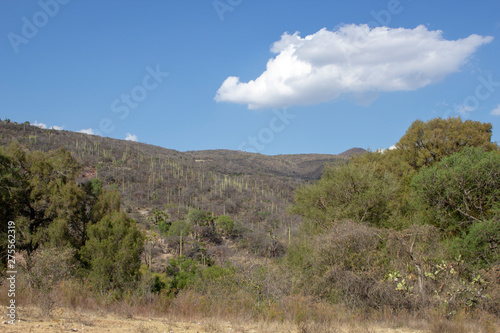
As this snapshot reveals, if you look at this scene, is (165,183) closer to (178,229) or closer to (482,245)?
(178,229)

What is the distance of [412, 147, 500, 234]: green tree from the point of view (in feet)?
39.6

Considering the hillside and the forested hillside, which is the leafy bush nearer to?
the forested hillside

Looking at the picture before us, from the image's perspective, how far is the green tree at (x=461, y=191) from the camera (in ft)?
→ 39.6

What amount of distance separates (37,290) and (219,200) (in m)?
40.9

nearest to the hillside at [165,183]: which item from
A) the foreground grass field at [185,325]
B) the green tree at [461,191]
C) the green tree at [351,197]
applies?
the green tree at [351,197]

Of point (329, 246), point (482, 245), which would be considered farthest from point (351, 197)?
point (329, 246)

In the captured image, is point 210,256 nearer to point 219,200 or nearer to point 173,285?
point 173,285

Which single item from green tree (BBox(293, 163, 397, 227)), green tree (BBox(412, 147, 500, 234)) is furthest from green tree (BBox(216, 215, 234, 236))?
green tree (BBox(412, 147, 500, 234))

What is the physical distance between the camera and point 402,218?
648 inches

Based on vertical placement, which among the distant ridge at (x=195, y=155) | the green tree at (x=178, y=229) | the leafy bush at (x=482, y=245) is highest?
the distant ridge at (x=195, y=155)

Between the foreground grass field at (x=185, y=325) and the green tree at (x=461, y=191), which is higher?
the green tree at (x=461, y=191)

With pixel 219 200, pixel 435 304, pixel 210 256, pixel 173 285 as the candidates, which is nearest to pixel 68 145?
pixel 219 200

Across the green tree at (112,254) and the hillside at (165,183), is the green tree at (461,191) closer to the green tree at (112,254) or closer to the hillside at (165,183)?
the green tree at (112,254)

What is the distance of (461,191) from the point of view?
12.6 m
